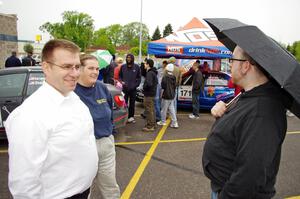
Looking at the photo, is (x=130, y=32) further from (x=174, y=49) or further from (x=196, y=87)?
(x=196, y=87)

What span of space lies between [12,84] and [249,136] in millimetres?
4965

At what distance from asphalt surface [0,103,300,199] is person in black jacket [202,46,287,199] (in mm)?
2036

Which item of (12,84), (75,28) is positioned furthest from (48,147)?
(75,28)

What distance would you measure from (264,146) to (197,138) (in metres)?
4.89

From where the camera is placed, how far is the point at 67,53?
1.75 metres

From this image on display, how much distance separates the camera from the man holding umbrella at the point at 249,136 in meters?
1.48

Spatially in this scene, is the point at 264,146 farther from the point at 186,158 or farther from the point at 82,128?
the point at 186,158

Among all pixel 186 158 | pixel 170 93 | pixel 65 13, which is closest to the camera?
pixel 186 158

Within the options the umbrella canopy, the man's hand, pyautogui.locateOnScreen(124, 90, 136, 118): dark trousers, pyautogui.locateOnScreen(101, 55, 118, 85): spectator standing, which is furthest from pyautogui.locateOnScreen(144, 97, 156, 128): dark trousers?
the man's hand

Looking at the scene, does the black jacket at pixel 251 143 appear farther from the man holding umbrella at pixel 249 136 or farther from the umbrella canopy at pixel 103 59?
the umbrella canopy at pixel 103 59

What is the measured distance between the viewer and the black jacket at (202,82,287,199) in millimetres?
1482

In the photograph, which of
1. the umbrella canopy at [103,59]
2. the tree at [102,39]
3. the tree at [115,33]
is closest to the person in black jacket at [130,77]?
the umbrella canopy at [103,59]

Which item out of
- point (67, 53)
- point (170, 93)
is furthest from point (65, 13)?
point (67, 53)

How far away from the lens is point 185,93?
9086mm
